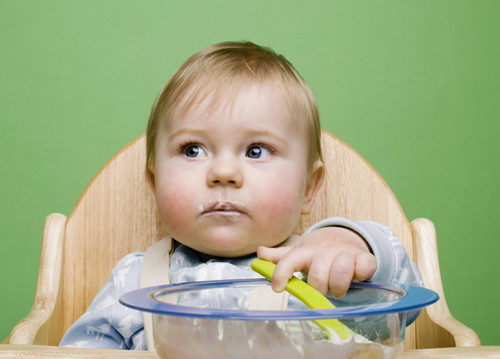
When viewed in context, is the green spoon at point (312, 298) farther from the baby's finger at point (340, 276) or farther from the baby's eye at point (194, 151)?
the baby's eye at point (194, 151)

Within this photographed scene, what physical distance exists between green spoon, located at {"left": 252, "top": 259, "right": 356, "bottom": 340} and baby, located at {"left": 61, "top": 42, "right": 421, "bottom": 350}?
198 millimetres

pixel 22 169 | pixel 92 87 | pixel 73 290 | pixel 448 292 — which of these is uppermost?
pixel 92 87

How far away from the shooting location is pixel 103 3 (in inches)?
51.6

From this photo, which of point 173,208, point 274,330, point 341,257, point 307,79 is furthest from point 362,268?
point 307,79

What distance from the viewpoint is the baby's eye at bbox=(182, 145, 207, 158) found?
2.26ft

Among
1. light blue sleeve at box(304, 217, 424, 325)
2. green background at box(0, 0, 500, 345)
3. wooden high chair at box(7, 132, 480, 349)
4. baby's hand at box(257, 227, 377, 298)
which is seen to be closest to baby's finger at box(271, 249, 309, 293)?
baby's hand at box(257, 227, 377, 298)

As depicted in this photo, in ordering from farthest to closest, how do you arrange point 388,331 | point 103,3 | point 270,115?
point 103,3
point 270,115
point 388,331

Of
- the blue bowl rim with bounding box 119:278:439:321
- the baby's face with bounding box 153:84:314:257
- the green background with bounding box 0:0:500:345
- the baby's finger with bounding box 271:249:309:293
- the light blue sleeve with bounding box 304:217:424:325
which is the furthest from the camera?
the green background with bounding box 0:0:500:345

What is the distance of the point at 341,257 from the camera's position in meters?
0.45

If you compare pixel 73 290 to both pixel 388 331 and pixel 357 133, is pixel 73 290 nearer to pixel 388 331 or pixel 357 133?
pixel 388 331

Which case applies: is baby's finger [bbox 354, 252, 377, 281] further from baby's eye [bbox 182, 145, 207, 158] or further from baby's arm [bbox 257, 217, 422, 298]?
baby's eye [bbox 182, 145, 207, 158]

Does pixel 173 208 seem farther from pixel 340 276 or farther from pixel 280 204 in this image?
pixel 340 276

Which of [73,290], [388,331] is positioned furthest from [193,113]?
[388,331]

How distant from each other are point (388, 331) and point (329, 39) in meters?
1.09
